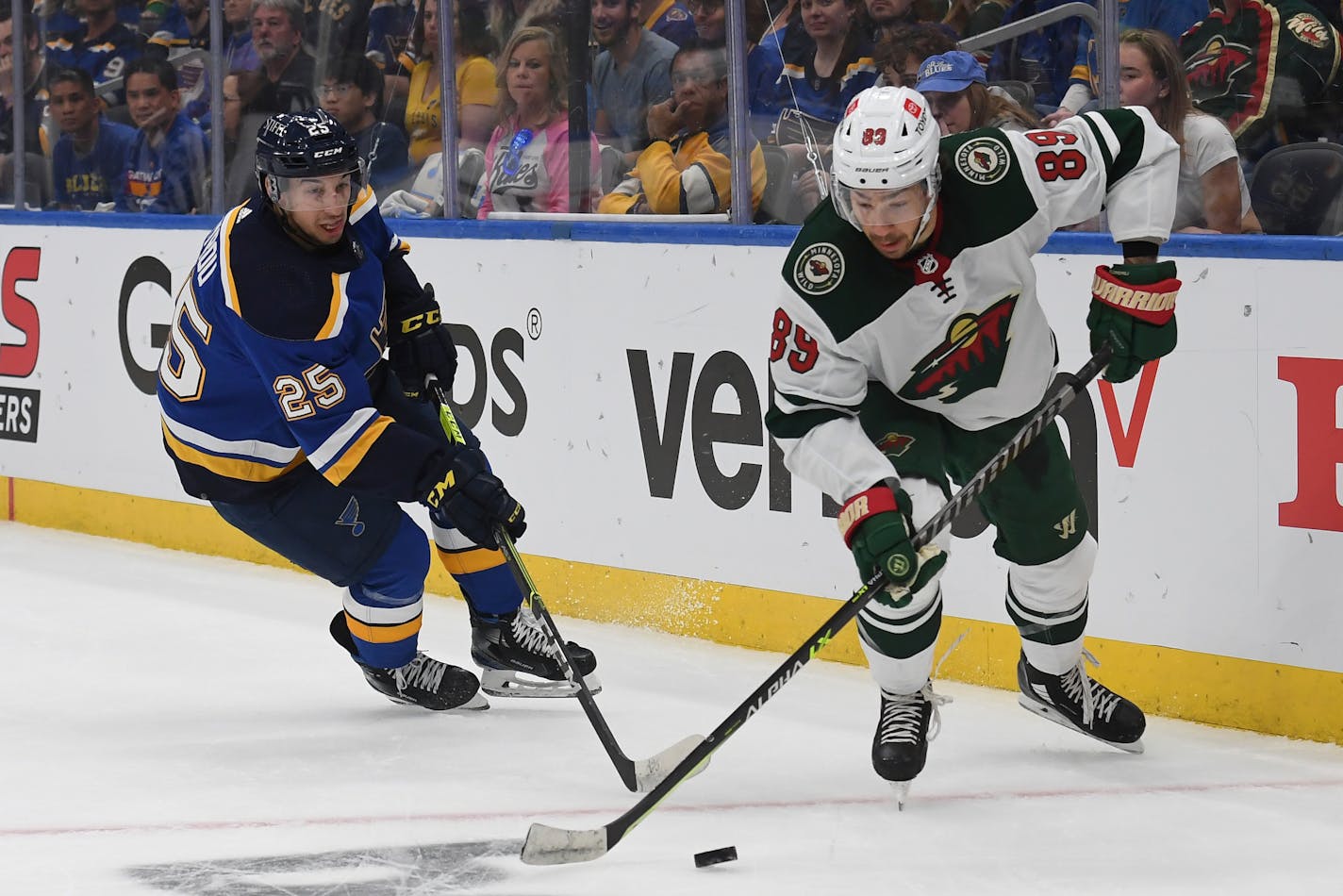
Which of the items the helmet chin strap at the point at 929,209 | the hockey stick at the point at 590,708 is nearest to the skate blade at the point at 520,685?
the hockey stick at the point at 590,708

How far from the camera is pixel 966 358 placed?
9.62 feet

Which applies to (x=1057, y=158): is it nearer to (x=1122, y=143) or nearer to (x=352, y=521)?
(x=1122, y=143)

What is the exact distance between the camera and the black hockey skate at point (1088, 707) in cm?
323

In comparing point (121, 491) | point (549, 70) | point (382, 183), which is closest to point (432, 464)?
point (549, 70)

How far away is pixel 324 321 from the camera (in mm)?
3232

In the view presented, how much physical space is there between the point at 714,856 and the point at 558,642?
75 centimetres

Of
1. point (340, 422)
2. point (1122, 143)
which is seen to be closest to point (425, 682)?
point (340, 422)

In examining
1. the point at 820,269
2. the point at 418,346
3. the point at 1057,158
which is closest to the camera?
the point at 820,269

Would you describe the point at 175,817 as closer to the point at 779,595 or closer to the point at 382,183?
the point at 779,595

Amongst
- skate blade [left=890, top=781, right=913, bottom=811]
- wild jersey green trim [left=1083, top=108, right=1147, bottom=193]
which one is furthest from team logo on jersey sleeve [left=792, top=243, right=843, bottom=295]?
skate blade [left=890, top=781, right=913, bottom=811]

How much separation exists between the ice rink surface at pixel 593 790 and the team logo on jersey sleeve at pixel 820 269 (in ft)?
2.78

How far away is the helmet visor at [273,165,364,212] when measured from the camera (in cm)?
326

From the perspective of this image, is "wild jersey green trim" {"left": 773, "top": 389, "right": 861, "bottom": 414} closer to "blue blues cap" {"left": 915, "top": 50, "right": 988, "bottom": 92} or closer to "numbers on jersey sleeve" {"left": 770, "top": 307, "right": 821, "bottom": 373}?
"numbers on jersey sleeve" {"left": 770, "top": 307, "right": 821, "bottom": 373}

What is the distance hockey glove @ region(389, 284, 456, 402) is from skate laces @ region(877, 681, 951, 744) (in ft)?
3.74
